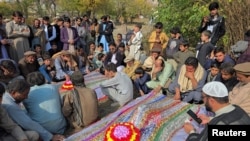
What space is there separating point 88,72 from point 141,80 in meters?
1.78

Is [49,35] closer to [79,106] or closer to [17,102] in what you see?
[79,106]

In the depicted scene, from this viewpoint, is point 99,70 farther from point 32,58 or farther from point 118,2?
point 118,2

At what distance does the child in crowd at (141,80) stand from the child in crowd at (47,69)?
5.67ft

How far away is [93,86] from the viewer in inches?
279

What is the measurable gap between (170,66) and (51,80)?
2.43 meters

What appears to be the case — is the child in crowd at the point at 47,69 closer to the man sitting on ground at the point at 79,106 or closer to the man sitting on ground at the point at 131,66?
the man sitting on ground at the point at 131,66

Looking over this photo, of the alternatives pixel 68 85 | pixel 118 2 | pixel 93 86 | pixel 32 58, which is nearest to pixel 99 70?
pixel 93 86

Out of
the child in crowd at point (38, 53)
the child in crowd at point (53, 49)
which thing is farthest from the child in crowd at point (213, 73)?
the child in crowd at point (53, 49)

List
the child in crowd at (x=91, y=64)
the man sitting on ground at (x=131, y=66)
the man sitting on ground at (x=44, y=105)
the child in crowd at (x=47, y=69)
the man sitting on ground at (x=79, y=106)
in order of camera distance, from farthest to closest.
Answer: the child in crowd at (x=91, y=64)
the man sitting on ground at (x=131, y=66)
the child in crowd at (x=47, y=69)
the man sitting on ground at (x=79, y=106)
the man sitting on ground at (x=44, y=105)

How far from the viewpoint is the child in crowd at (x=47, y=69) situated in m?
7.17

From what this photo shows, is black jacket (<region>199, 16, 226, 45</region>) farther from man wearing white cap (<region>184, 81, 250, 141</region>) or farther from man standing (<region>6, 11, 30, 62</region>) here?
man wearing white cap (<region>184, 81, 250, 141</region>)

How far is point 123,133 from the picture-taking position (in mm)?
4152

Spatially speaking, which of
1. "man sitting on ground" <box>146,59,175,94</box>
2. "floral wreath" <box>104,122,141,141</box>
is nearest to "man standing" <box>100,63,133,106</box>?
"man sitting on ground" <box>146,59,175,94</box>

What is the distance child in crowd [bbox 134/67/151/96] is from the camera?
272 inches
